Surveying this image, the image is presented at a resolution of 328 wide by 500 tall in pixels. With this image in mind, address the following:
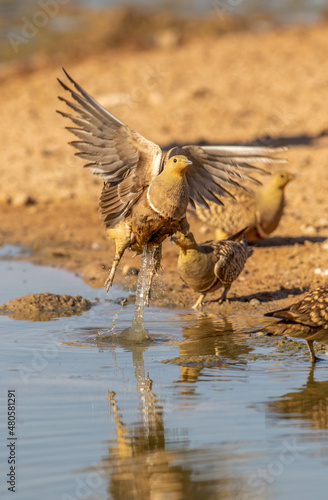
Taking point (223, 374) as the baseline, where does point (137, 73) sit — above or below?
above

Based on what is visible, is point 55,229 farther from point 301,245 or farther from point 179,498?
point 179,498

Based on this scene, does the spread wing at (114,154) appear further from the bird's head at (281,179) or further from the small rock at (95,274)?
the bird's head at (281,179)

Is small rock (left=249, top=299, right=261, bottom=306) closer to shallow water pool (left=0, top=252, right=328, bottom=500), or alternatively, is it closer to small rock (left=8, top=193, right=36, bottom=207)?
shallow water pool (left=0, top=252, right=328, bottom=500)

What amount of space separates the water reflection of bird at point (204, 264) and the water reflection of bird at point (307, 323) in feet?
6.34

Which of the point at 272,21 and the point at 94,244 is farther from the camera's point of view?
the point at 272,21

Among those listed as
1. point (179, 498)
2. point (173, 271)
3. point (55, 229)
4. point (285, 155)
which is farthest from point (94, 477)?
point (285, 155)

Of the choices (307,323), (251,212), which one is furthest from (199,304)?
(307,323)

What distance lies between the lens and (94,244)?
11.4 metres

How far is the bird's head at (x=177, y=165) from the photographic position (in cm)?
722

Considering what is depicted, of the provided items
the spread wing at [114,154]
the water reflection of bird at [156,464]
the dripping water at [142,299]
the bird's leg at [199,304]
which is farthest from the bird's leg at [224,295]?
the water reflection of bird at [156,464]

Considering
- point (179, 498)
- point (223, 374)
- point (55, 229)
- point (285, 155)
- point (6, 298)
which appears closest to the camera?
point (179, 498)

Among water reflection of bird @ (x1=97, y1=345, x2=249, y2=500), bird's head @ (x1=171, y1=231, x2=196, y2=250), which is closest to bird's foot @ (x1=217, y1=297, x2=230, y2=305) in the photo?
bird's head @ (x1=171, y1=231, x2=196, y2=250)

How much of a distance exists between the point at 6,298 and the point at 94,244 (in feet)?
8.31

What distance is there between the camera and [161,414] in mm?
5508
